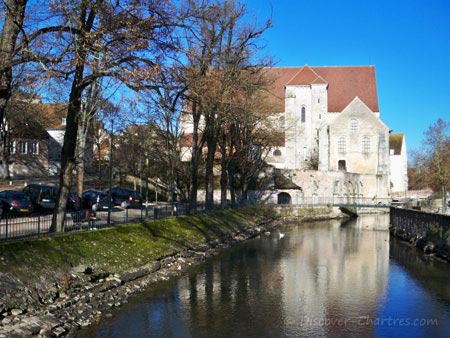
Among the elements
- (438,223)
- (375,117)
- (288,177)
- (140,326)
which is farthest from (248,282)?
(375,117)

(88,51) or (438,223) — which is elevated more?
(88,51)

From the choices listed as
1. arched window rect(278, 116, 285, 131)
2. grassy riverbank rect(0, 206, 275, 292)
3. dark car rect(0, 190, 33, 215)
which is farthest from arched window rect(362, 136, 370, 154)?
dark car rect(0, 190, 33, 215)

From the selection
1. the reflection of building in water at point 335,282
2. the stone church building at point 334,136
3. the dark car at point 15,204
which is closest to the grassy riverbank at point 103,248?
the reflection of building in water at point 335,282

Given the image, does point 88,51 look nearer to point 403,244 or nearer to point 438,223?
point 438,223

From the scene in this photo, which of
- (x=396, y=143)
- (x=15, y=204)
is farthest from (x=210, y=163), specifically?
(x=396, y=143)

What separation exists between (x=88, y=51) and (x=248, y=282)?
37.0ft

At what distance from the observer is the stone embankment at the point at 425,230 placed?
89.2ft

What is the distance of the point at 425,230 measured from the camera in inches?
1245

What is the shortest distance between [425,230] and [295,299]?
18192 millimetres

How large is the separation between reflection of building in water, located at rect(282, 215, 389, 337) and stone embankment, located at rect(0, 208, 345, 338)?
516 cm

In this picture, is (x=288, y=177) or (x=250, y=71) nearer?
(x=250, y=71)

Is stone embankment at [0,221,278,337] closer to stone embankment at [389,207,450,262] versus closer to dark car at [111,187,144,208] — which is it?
stone embankment at [389,207,450,262]

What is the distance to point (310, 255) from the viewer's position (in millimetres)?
28172

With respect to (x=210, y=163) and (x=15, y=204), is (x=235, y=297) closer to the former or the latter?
(x=15, y=204)
